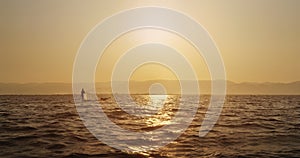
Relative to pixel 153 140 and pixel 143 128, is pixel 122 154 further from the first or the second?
pixel 143 128

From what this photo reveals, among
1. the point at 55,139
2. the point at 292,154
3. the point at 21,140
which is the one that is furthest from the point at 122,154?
the point at 292,154

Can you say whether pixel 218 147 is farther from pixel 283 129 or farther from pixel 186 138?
pixel 283 129

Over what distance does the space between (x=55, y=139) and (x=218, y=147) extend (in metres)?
10.6

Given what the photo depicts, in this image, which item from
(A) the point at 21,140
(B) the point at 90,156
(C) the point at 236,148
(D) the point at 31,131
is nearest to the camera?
(B) the point at 90,156

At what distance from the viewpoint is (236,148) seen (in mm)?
20016

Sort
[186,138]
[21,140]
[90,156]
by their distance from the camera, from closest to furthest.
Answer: [90,156] → [21,140] → [186,138]

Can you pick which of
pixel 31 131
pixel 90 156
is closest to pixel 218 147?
pixel 90 156

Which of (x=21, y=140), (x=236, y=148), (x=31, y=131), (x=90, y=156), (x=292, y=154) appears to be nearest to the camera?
(x=90, y=156)

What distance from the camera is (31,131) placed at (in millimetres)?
25891

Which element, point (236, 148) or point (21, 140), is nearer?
point (236, 148)

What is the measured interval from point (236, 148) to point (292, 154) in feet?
10.1

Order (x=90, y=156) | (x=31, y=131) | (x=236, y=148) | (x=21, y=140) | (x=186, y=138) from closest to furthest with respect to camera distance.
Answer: (x=90, y=156) < (x=236, y=148) < (x=21, y=140) < (x=186, y=138) < (x=31, y=131)

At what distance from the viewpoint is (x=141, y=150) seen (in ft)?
62.7

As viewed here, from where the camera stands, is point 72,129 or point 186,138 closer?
point 186,138
